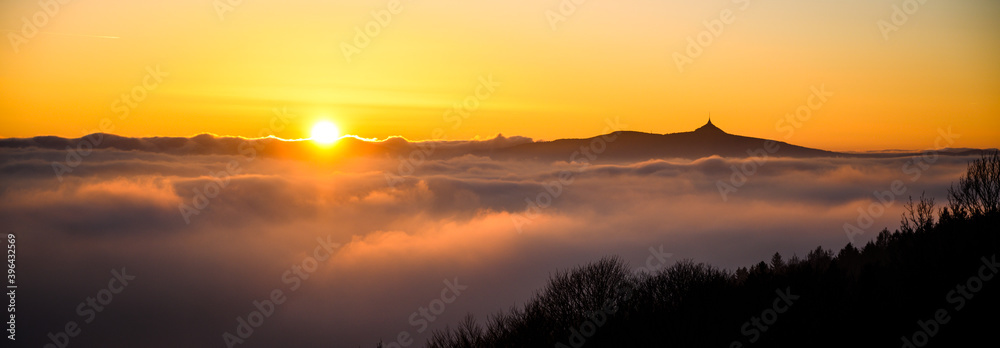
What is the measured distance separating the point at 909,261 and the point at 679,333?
14.9 meters

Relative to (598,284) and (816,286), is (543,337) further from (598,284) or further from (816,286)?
(816,286)

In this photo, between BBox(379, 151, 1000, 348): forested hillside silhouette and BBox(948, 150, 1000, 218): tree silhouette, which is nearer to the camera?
BBox(379, 151, 1000, 348): forested hillside silhouette

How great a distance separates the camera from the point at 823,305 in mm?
27422

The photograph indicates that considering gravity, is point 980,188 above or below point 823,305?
above

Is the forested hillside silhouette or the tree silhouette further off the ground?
the tree silhouette

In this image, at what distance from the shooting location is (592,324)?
34.7m

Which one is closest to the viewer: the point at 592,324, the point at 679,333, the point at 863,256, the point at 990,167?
the point at 679,333

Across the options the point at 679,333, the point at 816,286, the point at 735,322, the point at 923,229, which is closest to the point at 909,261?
the point at 816,286

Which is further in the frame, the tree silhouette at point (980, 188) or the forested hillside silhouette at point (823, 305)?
the tree silhouette at point (980, 188)

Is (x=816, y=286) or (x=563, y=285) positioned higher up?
(x=563, y=285)

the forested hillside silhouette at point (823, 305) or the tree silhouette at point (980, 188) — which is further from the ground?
the tree silhouette at point (980, 188)

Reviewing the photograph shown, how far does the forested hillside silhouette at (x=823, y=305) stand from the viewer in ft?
77.6

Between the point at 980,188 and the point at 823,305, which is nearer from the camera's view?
the point at 823,305

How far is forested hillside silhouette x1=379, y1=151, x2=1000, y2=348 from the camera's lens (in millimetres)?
23656
